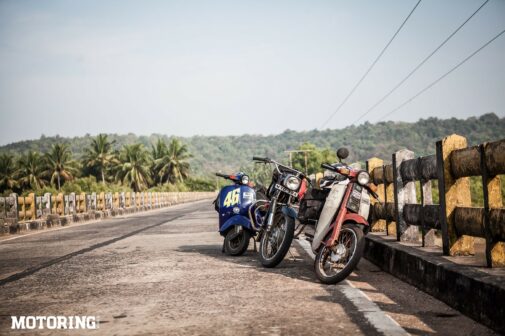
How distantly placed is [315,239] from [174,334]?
270 centimetres

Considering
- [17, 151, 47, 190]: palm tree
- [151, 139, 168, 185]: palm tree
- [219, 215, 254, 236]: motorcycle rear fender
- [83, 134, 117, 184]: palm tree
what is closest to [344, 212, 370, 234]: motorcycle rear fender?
[219, 215, 254, 236]: motorcycle rear fender

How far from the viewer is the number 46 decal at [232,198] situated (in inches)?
336

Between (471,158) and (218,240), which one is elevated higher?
(471,158)

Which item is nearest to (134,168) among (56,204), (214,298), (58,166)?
(58,166)

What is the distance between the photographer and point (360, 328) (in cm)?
397

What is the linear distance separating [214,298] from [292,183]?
7.53 ft

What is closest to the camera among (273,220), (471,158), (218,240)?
(471,158)

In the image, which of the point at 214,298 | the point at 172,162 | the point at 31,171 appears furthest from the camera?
the point at 172,162

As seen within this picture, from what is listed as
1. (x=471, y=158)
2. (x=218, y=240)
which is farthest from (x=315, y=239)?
(x=218, y=240)

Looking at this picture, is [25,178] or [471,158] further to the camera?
[25,178]

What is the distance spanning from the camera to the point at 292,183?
23.3 feet

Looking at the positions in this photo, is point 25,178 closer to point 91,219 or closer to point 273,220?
point 91,219

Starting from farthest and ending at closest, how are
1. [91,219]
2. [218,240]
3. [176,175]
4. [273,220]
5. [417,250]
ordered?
[176,175], [91,219], [218,240], [273,220], [417,250]

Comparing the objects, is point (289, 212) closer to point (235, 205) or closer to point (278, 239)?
point (278, 239)
